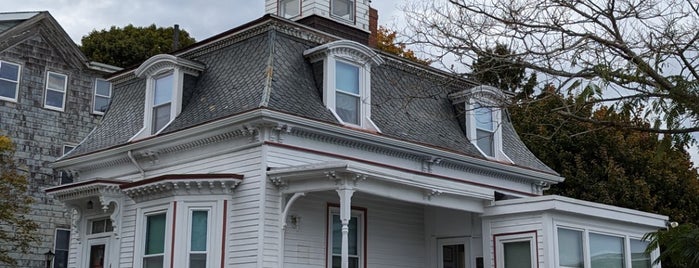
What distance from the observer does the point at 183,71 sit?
20.5 metres

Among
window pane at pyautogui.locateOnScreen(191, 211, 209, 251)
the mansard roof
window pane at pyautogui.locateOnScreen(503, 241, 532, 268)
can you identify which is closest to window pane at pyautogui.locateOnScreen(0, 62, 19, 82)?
the mansard roof

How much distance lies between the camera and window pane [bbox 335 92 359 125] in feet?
64.9

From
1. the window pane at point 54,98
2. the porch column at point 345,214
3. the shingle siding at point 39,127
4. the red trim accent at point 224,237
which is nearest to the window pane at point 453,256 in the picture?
the porch column at point 345,214

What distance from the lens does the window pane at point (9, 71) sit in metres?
28.6

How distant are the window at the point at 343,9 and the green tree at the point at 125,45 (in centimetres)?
2462

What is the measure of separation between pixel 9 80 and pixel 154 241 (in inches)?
493

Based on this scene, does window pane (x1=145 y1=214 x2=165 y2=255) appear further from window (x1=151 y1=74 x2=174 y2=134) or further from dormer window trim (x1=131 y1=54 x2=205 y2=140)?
window (x1=151 y1=74 x2=174 y2=134)

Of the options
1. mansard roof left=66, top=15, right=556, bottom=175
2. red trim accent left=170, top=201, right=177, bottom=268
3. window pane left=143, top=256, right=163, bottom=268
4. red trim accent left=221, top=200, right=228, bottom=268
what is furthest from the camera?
mansard roof left=66, top=15, right=556, bottom=175

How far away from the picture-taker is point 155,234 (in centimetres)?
1898

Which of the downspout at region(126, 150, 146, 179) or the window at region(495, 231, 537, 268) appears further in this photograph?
the downspout at region(126, 150, 146, 179)

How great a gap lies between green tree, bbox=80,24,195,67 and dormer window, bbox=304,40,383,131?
27490 mm

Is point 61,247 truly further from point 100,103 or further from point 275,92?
point 275,92

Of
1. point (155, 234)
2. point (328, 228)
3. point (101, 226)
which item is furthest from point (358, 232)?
point (101, 226)

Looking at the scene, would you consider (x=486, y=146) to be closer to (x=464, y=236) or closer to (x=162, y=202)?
(x=464, y=236)
